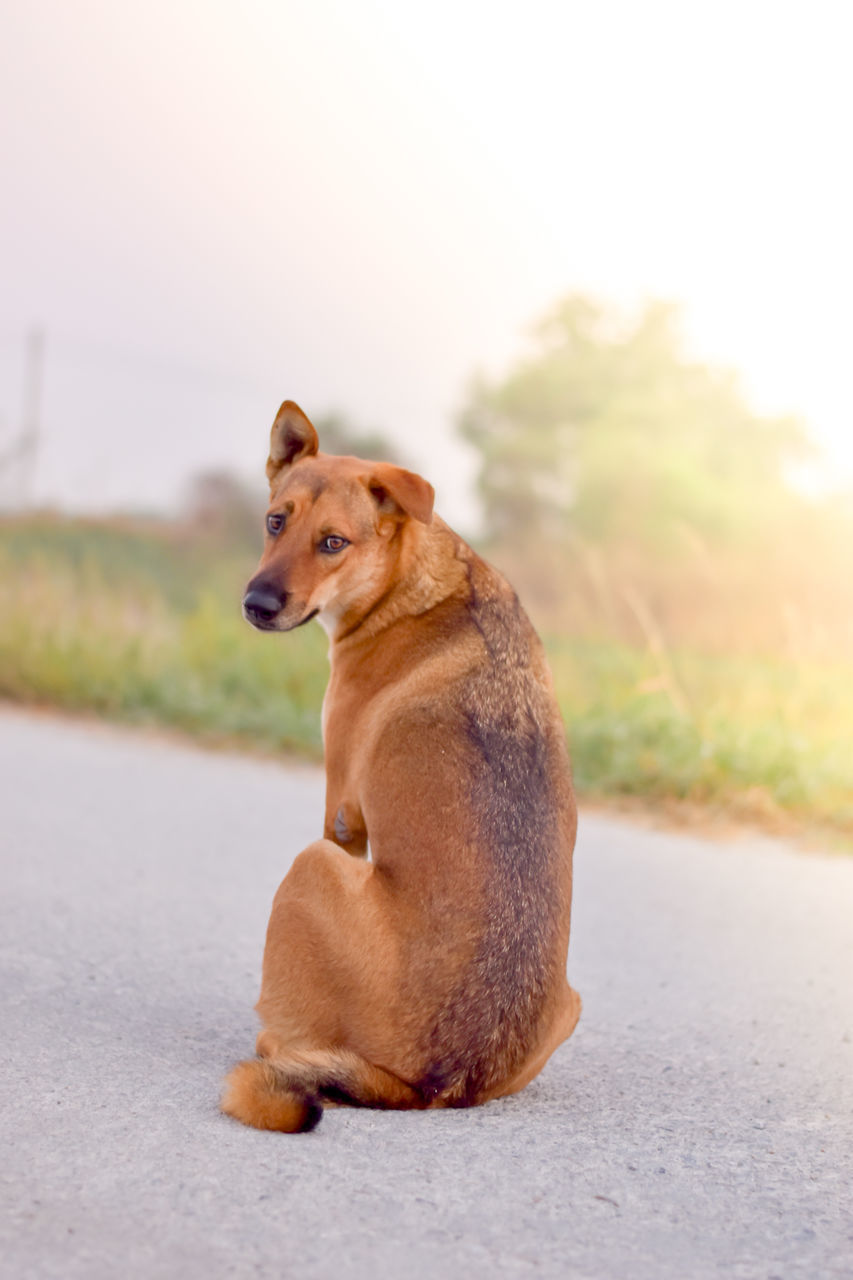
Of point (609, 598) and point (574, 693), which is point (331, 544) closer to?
point (574, 693)

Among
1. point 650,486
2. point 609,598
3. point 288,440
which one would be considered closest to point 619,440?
point 650,486

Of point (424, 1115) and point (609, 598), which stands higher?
point (609, 598)

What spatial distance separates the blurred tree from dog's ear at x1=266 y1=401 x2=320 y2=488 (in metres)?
16.9

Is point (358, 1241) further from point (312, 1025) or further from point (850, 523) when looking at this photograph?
point (850, 523)

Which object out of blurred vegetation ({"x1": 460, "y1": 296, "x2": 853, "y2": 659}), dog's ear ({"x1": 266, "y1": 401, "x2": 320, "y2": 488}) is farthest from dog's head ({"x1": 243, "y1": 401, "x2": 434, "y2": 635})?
blurred vegetation ({"x1": 460, "y1": 296, "x2": 853, "y2": 659})

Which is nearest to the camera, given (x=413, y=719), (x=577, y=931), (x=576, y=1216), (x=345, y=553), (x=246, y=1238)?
(x=246, y=1238)

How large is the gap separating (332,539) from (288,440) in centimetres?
52

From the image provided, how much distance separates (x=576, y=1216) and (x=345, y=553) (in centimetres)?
172

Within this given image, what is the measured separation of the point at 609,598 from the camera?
1184 centimetres

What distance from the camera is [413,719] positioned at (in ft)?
10.7

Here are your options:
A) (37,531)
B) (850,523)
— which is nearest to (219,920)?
(850,523)

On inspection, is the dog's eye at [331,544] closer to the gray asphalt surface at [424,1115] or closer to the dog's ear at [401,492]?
the dog's ear at [401,492]

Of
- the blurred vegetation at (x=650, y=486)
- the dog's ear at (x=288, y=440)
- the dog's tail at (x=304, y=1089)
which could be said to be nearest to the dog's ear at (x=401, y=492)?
the dog's ear at (x=288, y=440)

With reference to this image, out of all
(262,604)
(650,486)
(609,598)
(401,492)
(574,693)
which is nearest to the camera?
(262,604)
